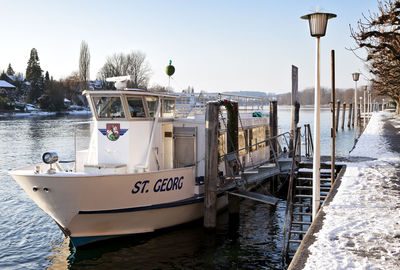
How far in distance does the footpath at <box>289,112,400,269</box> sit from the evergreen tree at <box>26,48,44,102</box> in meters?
109

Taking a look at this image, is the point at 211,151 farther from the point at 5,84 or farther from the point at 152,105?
the point at 5,84

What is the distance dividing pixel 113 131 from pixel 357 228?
8.05 m

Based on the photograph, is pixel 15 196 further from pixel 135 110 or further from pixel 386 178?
pixel 386 178

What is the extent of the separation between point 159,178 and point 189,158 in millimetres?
2146

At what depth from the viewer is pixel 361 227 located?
8289 mm

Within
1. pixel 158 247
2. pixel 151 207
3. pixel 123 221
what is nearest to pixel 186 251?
pixel 158 247

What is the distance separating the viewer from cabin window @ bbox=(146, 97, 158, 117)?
1370 centimetres

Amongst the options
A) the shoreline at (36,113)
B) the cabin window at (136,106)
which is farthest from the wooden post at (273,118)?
the shoreline at (36,113)

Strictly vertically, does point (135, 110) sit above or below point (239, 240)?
above

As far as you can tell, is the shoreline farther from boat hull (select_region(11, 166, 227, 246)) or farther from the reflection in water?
the reflection in water

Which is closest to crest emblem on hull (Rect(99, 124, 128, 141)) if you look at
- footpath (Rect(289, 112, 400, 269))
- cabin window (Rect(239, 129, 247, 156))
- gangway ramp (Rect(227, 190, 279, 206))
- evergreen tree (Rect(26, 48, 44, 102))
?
gangway ramp (Rect(227, 190, 279, 206))

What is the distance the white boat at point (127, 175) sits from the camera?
11609 mm

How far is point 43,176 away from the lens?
11328mm

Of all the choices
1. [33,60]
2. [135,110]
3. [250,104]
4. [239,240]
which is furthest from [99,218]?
[33,60]
